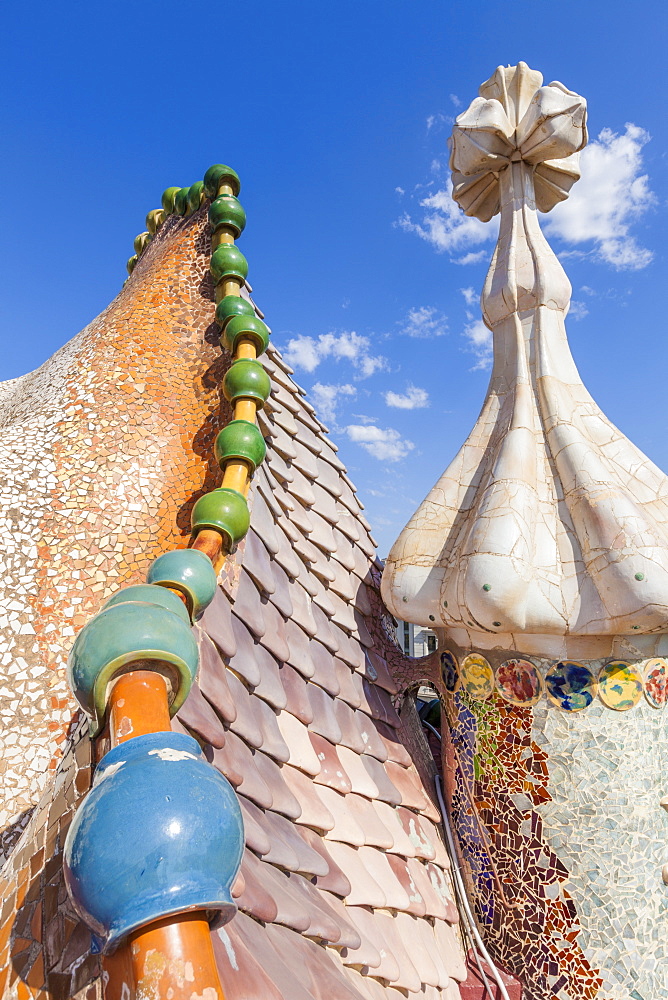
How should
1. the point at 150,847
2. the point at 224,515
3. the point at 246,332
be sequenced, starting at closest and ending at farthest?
the point at 150,847 < the point at 224,515 < the point at 246,332

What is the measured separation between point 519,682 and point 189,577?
1.22 meters

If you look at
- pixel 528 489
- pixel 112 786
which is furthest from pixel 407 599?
pixel 112 786

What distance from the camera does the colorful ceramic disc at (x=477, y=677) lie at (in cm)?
226

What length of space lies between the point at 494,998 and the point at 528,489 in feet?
5.20

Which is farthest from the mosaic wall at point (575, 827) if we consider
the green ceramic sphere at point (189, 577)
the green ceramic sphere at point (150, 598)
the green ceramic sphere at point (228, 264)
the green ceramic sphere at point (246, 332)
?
the green ceramic sphere at point (228, 264)

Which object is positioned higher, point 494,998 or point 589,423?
point 589,423

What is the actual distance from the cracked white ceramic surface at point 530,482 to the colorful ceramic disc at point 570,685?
5 centimetres

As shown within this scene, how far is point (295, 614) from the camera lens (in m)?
2.21

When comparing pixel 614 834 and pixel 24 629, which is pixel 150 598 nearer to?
pixel 24 629

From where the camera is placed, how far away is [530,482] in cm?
225

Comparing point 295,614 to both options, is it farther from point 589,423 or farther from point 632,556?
point 589,423

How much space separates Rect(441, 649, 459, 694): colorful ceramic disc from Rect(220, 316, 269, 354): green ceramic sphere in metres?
1.36

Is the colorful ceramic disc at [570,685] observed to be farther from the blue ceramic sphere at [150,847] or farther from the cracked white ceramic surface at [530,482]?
the blue ceramic sphere at [150,847]

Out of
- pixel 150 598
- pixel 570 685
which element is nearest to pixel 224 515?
pixel 150 598
